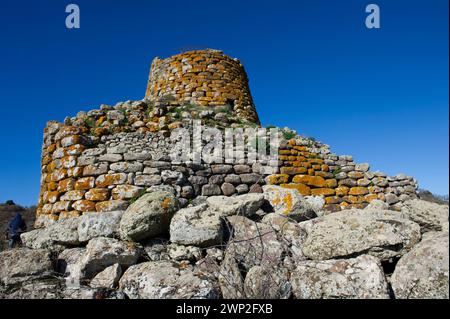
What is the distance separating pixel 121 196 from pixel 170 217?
1.13m

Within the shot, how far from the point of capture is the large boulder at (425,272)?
246 cm

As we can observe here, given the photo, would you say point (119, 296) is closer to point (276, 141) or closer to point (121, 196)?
point (121, 196)

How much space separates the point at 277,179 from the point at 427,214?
7.75ft

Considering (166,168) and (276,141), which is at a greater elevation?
(276,141)

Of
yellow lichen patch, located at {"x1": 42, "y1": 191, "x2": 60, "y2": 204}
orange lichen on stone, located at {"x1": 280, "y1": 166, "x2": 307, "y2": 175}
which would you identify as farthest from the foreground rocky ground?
orange lichen on stone, located at {"x1": 280, "y1": 166, "x2": 307, "y2": 175}

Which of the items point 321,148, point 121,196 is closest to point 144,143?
point 121,196

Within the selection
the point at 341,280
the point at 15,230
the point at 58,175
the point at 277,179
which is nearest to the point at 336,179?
the point at 277,179

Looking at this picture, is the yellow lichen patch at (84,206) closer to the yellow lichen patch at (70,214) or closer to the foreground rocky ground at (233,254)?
the yellow lichen patch at (70,214)

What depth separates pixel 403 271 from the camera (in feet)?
8.78

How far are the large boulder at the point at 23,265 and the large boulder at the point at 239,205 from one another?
6.34ft

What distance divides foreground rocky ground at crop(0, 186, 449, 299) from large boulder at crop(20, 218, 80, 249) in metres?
0.01

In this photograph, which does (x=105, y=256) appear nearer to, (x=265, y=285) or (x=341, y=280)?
(x=265, y=285)

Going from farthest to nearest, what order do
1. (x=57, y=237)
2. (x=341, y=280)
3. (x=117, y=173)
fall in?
(x=117, y=173), (x=57, y=237), (x=341, y=280)

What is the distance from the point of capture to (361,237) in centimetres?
307
